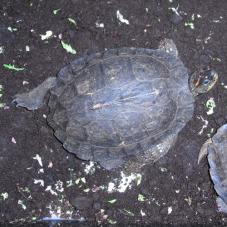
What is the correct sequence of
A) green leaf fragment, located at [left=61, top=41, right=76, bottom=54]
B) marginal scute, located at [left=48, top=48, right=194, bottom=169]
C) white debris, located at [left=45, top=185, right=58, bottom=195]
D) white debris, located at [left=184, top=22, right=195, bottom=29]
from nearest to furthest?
marginal scute, located at [left=48, top=48, right=194, bottom=169]
white debris, located at [left=45, top=185, right=58, bottom=195]
green leaf fragment, located at [left=61, top=41, right=76, bottom=54]
white debris, located at [left=184, top=22, right=195, bottom=29]

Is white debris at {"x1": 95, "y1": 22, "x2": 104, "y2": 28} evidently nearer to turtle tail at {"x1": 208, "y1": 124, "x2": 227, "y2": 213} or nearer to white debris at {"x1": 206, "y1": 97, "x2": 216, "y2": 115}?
white debris at {"x1": 206, "y1": 97, "x2": 216, "y2": 115}

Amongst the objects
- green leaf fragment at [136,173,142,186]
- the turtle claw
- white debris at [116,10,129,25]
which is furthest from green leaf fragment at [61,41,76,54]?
green leaf fragment at [136,173,142,186]

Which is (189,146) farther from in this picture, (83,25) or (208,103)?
(83,25)

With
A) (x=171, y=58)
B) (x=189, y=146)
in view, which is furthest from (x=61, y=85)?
(x=189, y=146)

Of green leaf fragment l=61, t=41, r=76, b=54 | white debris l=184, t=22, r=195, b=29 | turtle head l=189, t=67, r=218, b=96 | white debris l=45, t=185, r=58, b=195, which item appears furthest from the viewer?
white debris l=184, t=22, r=195, b=29

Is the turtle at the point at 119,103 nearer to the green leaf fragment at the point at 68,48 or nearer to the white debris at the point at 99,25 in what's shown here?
the green leaf fragment at the point at 68,48

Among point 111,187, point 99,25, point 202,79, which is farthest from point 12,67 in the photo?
point 202,79
